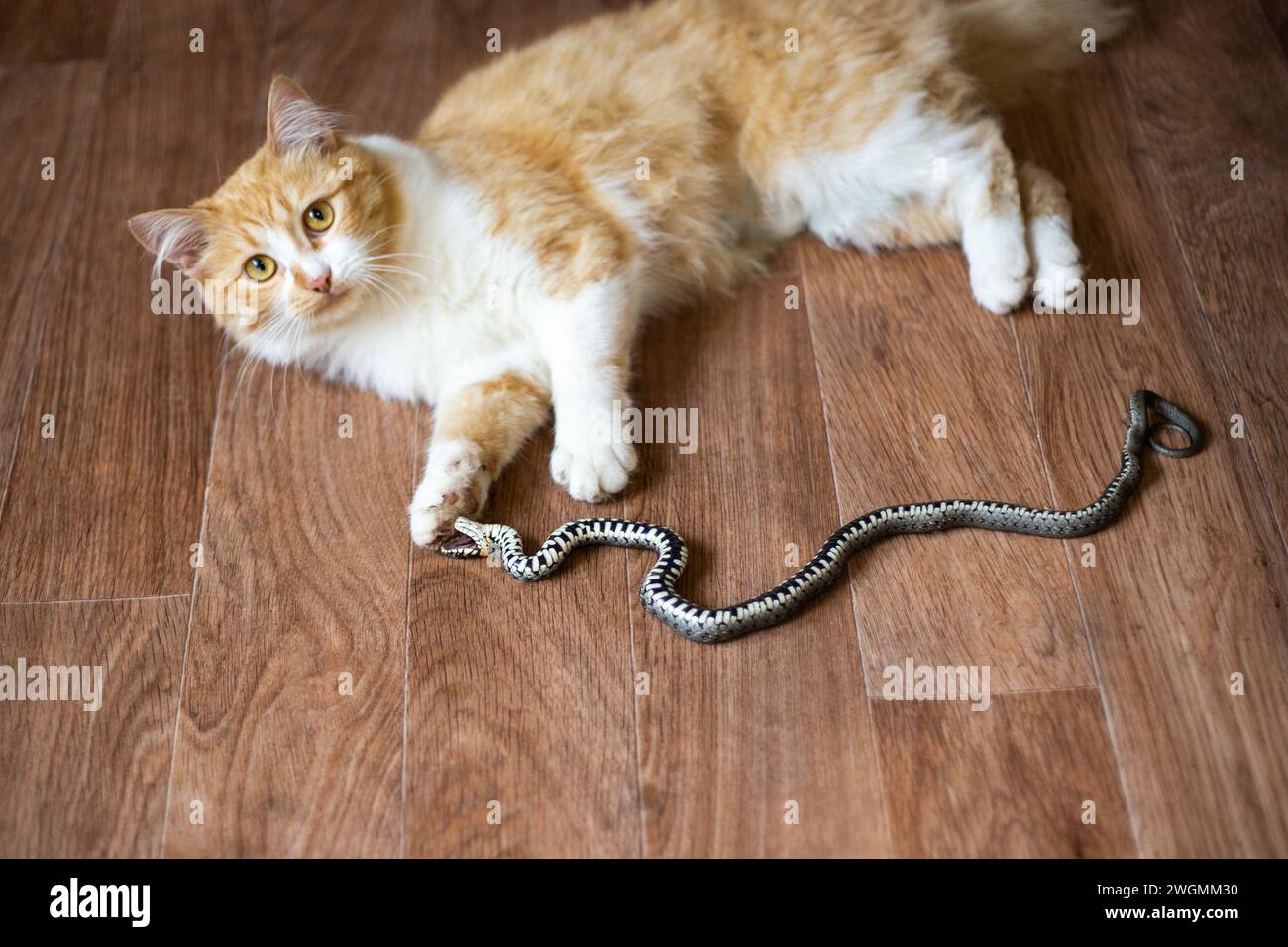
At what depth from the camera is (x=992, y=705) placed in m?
1.67

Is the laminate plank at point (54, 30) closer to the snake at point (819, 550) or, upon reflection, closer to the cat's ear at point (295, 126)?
the cat's ear at point (295, 126)

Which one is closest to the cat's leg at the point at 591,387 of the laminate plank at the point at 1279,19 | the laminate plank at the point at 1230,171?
the laminate plank at the point at 1230,171

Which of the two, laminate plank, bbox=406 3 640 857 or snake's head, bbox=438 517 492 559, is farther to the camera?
snake's head, bbox=438 517 492 559

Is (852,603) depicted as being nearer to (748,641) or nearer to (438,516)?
(748,641)

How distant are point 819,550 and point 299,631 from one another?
894 millimetres

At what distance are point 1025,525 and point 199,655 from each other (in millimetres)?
1402

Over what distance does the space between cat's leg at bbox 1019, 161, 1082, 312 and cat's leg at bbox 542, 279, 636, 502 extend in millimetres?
784

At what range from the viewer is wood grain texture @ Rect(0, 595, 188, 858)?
170 centimetres

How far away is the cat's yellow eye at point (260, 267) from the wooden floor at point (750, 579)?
0.33m

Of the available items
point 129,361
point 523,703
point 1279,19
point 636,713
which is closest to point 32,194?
point 129,361

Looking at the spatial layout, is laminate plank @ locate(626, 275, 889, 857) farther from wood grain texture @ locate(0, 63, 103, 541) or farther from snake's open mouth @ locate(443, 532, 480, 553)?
wood grain texture @ locate(0, 63, 103, 541)

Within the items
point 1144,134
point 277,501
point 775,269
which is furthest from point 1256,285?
point 277,501

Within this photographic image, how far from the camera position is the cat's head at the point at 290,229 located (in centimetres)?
189

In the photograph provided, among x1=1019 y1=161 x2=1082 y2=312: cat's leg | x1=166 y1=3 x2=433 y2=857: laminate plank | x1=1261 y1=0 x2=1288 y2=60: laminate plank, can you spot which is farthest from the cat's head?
x1=1261 y1=0 x2=1288 y2=60: laminate plank
